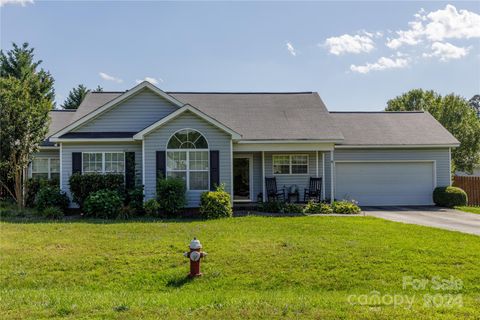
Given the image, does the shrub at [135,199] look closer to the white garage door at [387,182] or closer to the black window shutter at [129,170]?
the black window shutter at [129,170]

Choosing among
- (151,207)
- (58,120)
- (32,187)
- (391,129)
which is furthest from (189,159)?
(391,129)

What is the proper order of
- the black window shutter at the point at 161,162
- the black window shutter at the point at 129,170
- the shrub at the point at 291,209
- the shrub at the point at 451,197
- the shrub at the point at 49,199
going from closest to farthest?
the shrub at the point at 49,199
the black window shutter at the point at 161,162
the shrub at the point at 291,209
the black window shutter at the point at 129,170
the shrub at the point at 451,197

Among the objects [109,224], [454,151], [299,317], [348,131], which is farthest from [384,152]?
[454,151]

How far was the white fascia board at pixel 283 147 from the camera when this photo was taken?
15.5m

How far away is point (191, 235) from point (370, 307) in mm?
5319

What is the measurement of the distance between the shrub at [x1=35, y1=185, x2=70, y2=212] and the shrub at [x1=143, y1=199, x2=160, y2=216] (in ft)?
10.8


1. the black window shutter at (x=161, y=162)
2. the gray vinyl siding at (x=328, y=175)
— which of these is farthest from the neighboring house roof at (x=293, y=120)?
the black window shutter at (x=161, y=162)

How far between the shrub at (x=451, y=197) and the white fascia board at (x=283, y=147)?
5.87m

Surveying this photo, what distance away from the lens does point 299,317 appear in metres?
4.77

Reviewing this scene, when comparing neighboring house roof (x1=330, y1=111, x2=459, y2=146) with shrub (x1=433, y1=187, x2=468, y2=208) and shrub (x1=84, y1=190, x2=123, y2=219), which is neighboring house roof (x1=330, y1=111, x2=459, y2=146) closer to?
shrub (x1=433, y1=187, x2=468, y2=208)

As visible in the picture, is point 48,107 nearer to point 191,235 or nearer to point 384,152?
point 191,235

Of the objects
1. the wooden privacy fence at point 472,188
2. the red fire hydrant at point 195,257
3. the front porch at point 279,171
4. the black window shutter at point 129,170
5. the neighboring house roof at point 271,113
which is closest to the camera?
the red fire hydrant at point 195,257

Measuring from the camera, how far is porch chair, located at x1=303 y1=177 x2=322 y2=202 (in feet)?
52.6

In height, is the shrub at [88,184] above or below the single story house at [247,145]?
below
